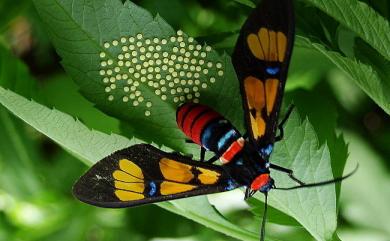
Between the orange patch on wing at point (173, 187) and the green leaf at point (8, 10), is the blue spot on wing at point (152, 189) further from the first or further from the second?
the green leaf at point (8, 10)

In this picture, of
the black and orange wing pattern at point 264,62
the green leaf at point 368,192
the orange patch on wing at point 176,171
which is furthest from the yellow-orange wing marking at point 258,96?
the green leaf at point 368,192

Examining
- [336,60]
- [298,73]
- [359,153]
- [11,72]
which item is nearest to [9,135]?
[11,72]

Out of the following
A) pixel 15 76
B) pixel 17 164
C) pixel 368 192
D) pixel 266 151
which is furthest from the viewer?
pixel 17 164

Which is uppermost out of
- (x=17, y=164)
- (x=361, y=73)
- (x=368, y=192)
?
(x=361, y=73)

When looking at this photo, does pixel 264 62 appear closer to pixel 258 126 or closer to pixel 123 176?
pixel 258 126

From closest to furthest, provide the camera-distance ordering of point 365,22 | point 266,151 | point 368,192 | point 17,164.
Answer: point 365,22 < point 266,151 < point 368,192 < point 17,164

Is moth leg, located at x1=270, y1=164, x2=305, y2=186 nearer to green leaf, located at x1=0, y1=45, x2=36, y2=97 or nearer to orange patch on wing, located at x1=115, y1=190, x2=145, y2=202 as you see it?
orange patch on wing, located at x1=115, y1=190, x2=145, y2=202

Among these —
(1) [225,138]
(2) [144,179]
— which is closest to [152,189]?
(2) [144,179]
